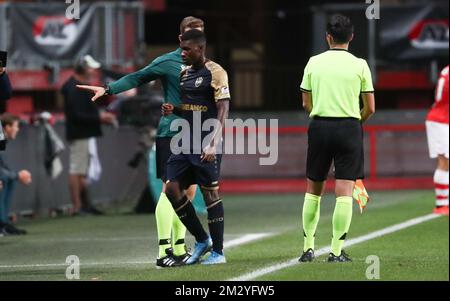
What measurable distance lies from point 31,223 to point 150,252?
5009 millimetres

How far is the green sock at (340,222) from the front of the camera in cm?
1216

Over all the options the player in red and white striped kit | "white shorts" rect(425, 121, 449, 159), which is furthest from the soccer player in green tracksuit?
"white shorts" rect(425, 121, 449, 159)

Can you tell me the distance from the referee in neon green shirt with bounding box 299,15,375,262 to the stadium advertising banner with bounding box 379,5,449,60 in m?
14.6

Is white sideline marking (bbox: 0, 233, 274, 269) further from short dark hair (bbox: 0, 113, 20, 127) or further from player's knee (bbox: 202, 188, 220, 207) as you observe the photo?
short dark hair (bbox: 0, 113, 20, 127)

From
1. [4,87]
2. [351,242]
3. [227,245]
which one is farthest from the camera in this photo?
[227,245]

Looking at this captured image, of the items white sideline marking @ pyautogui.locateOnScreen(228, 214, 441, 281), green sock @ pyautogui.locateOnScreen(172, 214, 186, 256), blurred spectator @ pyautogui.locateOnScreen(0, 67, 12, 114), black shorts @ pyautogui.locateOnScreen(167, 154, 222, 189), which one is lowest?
white sideline marking @ pyautogui.locateOnScreen(228, 214, 441, 281)

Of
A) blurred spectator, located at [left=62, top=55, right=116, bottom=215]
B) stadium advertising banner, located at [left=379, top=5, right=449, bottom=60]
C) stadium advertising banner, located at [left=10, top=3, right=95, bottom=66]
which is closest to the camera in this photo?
blurred spectator, located at [left=62, top=55, right=116, bottom=215]

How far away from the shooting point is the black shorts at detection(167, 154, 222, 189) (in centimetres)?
1223

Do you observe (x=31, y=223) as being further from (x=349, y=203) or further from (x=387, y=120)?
(x=387, y=120)

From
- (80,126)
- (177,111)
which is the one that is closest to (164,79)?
(177,111)

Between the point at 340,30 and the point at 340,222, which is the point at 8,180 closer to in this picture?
the point at 340,222

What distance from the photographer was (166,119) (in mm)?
12531

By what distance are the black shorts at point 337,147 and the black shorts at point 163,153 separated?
1.31 m

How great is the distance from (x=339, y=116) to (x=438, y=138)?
6195 millimetres
